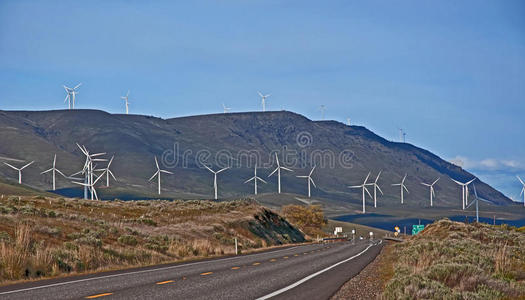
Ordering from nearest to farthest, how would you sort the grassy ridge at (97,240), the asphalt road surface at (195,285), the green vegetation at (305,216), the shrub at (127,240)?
1. the asphalt road surface at (195,285)
2. the grassy ridge at (97,240)
3. the shrub at (127,240)
4. the green vegetation at (305,216)

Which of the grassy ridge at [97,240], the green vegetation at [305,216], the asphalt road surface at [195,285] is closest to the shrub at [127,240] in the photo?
the grassy ridge at [97,240]

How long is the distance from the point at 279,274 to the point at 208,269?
3424 mm

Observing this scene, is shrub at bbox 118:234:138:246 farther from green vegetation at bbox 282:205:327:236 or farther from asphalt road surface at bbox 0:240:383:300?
green vegetation at bbox 282:205:327:236

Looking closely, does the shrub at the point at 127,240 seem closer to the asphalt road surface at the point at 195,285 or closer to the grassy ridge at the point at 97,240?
the grassy ridge at the point at 97,240

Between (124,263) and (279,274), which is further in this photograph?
(124,263)

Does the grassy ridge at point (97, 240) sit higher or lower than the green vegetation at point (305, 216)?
higher

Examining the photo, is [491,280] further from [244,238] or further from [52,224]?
[244,238]

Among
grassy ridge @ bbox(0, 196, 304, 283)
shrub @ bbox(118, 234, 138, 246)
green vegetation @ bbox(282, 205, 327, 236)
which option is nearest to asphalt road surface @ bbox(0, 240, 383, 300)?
grassy ridge @ bbox(0, 196, 304, 283)

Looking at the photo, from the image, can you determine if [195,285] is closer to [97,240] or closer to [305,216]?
[97,240]

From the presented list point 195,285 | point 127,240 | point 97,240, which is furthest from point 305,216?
point 195,285

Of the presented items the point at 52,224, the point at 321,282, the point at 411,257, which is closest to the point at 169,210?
the point at 52,224

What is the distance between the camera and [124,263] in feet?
93.2

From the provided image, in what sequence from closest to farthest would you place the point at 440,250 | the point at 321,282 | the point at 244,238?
the point at 321,282 < the point at 440,250 < the point at 244,238

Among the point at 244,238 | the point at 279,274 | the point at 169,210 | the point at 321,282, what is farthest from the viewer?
the point at 169,210
